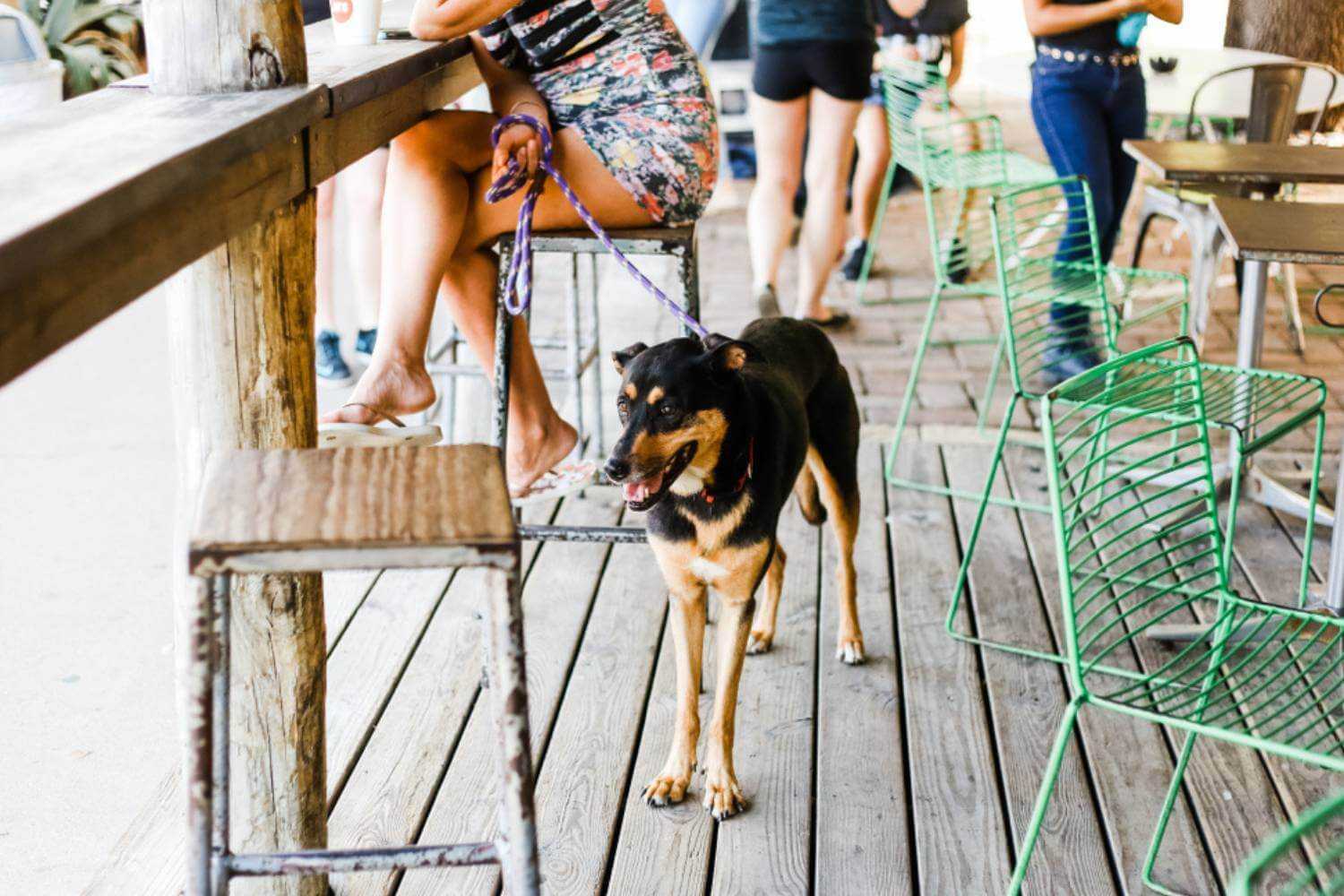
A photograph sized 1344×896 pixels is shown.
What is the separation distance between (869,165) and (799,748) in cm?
375

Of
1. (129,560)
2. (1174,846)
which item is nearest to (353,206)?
(129,560)

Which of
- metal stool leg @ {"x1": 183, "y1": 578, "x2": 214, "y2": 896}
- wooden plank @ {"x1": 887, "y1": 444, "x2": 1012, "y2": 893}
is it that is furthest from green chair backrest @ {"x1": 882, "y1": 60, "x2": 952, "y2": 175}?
metal stool leg @ {"x1": 183, "y1": 578, "x2": 214, "y2": 896}

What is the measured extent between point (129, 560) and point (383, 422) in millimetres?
1157

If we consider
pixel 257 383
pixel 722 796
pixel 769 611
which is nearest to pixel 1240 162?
pixel 769 611

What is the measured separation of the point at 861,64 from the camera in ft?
15.0

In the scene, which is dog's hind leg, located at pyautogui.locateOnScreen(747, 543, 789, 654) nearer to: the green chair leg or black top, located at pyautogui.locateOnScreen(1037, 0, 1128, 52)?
the green chair leg

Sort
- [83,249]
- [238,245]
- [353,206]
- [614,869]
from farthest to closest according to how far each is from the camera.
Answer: [353,206]
[614,869]
[238,245]
[83,249]

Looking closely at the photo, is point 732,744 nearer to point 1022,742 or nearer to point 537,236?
point 1022,742

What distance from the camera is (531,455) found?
2.79 metres

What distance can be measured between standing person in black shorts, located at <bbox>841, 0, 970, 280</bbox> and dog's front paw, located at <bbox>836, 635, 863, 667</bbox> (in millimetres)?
3221

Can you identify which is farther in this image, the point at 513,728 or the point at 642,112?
the point at 642,112

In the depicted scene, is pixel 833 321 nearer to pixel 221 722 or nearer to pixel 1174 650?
pixel 1174 650

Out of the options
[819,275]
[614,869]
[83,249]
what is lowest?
[614,869]

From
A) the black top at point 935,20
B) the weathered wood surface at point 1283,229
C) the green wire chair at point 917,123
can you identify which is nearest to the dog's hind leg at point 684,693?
the weathered wood surface at point 1283,229
